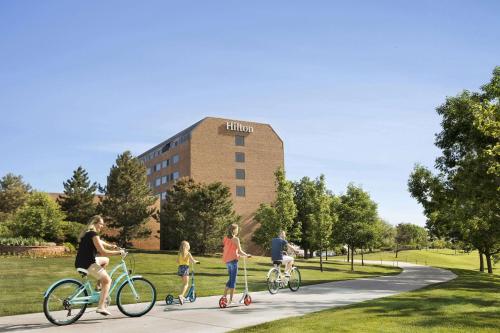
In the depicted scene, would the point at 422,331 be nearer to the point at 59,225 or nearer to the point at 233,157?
the point at 59,225

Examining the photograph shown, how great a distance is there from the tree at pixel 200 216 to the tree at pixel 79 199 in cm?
812

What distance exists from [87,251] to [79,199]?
129ft

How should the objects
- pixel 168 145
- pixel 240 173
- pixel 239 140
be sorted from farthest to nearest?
1. pixel 168 145
2. pixel 239 140
3. pixel 240 173

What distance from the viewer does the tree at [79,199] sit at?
45.7 meters

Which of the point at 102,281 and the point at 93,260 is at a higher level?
the point at 93,260

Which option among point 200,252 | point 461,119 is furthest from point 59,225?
point 461,119

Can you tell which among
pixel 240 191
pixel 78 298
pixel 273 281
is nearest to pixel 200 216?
pixel 240 191

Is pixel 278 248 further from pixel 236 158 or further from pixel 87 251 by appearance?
pixel 236 158

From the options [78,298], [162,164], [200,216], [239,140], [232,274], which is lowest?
→ [78,298]

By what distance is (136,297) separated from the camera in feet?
33.7

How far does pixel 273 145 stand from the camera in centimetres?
7650

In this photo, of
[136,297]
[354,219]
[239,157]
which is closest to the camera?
[136,297]

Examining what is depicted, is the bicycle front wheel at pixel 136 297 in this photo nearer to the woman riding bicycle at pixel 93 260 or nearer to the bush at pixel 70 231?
the woman riding bicycle at pixel 93 260

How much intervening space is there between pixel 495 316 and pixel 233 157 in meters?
62.9
